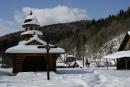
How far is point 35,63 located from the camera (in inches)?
1786

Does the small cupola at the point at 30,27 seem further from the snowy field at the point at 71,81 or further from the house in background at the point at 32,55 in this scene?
the snowy field at the point at 71,81

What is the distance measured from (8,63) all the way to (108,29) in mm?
79208

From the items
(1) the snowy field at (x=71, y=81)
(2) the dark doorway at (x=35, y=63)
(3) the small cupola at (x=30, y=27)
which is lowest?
(1) the snowy field at (x=71, y=81)

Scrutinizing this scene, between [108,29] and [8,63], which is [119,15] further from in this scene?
[8,63]

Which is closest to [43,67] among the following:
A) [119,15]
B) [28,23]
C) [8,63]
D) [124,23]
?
[28,23]

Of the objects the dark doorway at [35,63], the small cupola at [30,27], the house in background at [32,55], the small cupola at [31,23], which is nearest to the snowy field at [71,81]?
the house in background at [32,55]

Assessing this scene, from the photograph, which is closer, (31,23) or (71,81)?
(71,81)

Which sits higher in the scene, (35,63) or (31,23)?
(31,23)

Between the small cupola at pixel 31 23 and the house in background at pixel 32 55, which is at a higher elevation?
the small cupola at pixel 31 23

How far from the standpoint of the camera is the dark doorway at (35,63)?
44844 millimetres

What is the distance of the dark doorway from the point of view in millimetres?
44844

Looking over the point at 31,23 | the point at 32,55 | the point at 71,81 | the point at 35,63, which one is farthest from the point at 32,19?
the point at 71,81

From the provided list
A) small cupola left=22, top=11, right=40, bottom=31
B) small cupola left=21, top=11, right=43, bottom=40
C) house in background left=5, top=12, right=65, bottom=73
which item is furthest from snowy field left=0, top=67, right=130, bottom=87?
small cupola left=22, top=11, right=40, bottom=31

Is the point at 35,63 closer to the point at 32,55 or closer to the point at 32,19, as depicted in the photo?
the point at 32,55
